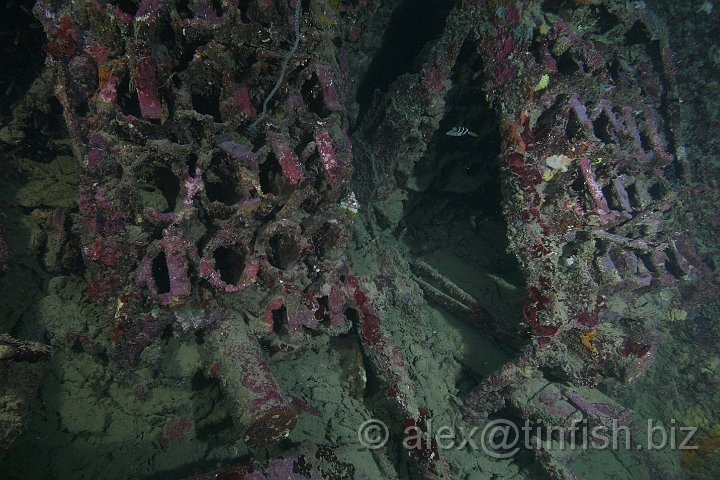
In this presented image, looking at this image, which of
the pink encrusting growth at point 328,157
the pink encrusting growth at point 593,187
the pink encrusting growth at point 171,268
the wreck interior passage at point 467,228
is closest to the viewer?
the pink encrusting growth at point 171,268

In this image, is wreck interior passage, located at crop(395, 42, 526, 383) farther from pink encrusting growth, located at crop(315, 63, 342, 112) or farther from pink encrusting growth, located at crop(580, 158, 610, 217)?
pink encrusting growth, located at crop(315, 63, 342, 112)

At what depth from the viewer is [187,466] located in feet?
9.99

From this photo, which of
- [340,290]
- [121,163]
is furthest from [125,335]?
[340,290]

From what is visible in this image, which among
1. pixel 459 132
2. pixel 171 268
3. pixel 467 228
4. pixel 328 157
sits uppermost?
pixel 459 132

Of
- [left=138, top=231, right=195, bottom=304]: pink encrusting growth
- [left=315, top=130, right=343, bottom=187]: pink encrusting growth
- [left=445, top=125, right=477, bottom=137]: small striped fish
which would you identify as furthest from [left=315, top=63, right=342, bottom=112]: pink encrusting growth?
[left=445, top=125, right=477, bottom=137]: small striped fish

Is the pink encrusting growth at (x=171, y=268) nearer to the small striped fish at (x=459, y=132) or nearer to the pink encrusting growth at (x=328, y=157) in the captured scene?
the pink encrusting growth at (x=328, y=157)

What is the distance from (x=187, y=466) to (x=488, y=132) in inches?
212

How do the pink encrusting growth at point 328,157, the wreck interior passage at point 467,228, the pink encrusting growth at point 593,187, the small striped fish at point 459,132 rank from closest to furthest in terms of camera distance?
the pink encrusting growth at point 328,157 → the pink encrusting growth at point 593,187 → the wreck interior passage at point 467,228 → the small striped fish at point 459,132

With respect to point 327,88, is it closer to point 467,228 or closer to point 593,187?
point 593,187

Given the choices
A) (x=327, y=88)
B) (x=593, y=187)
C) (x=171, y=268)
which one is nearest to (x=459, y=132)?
(x=593, y=187)

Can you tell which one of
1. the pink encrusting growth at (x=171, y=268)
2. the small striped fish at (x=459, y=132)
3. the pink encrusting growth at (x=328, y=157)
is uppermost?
the small striped fish at (x=459, y=132)

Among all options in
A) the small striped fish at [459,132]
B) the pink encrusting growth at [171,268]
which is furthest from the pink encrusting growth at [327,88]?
the small striped fish at [459,132]

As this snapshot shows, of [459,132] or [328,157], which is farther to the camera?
[459,132]

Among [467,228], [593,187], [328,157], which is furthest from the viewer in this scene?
[467,228]
